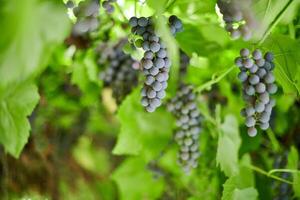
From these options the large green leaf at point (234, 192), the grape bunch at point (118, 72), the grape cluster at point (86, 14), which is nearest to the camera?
the grape cluster at point (86, 14)

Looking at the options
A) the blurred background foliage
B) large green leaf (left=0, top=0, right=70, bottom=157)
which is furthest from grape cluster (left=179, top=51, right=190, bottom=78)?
large green leaf (left=0, top=0, right=70, bottom=157)

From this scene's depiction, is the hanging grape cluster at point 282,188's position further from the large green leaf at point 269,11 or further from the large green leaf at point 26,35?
the large green leaf at point 26,35

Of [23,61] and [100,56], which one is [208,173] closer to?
[100,56]

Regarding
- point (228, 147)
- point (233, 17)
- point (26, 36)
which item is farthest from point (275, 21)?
point (26, 36)

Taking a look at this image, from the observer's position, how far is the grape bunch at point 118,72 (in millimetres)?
1156

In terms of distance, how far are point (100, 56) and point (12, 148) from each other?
0.41 meters

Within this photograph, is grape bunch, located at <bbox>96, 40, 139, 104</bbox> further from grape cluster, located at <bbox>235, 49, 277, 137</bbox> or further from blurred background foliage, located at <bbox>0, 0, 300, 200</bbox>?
grape cluster, located at <bbox>235, 49, 277, 137</bbox>

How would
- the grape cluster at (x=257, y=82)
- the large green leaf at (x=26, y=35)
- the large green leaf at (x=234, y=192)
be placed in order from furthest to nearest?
the large green leaf at (x=234, y=192) → the grape cluster at (x=257, y=82) → the large green leaf at (x=26, y=35)

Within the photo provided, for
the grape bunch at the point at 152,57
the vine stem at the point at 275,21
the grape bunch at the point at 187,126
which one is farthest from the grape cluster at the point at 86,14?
the grape bunch at the point at 187,126

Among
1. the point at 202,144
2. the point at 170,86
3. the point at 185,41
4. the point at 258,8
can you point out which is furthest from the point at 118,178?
the point at 258,8

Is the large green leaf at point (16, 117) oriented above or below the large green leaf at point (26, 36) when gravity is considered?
below

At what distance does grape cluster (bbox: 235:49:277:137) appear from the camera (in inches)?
30.3

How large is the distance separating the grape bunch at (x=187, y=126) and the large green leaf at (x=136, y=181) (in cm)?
35

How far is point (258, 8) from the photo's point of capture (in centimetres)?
79
